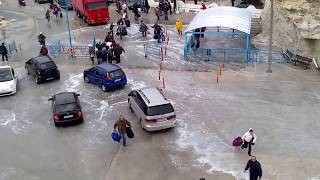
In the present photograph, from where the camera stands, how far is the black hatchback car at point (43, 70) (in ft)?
98.2

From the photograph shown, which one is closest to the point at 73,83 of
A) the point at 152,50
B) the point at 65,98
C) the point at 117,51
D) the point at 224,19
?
the point at 117,51

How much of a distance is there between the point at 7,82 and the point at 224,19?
1487cm

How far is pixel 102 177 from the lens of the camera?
19.8 m

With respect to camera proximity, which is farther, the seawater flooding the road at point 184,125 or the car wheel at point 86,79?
the car wheel at point 86,79

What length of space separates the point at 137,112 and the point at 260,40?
1694cm

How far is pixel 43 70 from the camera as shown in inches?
1176

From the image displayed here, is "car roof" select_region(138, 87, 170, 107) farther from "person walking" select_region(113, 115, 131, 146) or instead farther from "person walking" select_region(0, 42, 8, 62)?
"person walking" select_region(0, 42, 8, 62)

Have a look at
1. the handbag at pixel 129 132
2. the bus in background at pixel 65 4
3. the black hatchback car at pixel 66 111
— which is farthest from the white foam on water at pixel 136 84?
the bus in background at pixel 65 4

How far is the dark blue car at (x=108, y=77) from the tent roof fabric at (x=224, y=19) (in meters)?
7.47

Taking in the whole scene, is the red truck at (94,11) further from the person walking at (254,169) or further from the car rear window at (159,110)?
the person walking at (254,169)

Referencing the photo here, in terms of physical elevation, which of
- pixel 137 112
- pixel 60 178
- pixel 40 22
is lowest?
pixel 60 178

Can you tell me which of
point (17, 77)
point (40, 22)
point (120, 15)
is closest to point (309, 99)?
point (17, 77)

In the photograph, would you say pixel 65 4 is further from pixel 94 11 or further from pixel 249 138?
pixel 249 138

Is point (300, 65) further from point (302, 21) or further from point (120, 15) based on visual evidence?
point (120, 15)
